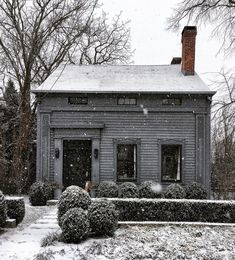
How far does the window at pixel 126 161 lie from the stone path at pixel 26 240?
6.23 m

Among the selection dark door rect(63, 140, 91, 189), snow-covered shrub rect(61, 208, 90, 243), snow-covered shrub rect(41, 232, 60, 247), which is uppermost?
dark door rect(63, 140, 91, 189)

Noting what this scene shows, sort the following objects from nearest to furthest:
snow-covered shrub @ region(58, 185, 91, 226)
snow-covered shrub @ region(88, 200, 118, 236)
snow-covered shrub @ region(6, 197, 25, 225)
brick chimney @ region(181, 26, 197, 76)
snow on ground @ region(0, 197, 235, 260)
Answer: snow on ground @ region(0, 197, 235, 260) < snow-covered shrub @ region(88, 200, 118, 236) < snow-covered shrub @ region(58, 185, 91, 226) < snow-covered shrub @ region(6, 197, 25, 225) < brick chimney @ region(181, 26, 197, 76)

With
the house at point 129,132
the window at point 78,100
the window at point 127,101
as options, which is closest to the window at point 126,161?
the house at point 129,132

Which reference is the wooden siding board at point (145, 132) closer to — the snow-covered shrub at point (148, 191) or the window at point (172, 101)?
the window at point (172, 101)

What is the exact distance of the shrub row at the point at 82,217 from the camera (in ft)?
34.8

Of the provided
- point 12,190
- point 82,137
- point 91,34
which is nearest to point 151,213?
point 82,137

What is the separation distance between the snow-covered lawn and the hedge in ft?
Result: 4.61

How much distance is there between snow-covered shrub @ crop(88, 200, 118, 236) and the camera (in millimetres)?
11109

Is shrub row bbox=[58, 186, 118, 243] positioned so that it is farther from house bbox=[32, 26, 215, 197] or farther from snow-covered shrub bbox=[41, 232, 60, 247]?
house bbox=[32, 26, 215, 197]

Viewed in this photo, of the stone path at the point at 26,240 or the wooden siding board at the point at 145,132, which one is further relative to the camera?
the wooden siding board at the point at 145,132

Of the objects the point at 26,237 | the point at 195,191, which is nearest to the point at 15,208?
the point at 26,237

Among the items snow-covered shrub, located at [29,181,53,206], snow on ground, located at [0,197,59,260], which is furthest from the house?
snow on ground, located at [0,197,59,260]

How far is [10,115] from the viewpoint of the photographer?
2697cm

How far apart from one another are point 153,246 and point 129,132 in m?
9.42
